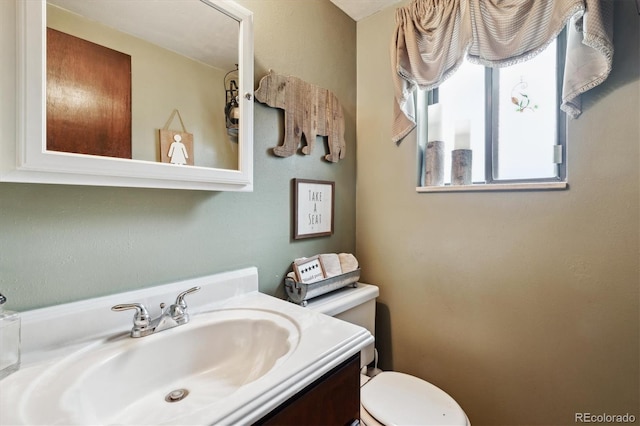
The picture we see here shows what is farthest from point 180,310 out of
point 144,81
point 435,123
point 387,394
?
point 435,123

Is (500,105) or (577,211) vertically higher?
(500,105)

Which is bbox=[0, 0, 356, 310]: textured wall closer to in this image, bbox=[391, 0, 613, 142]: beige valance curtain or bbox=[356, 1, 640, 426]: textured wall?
bbox=[356, 1, 640, 426]: textured wall

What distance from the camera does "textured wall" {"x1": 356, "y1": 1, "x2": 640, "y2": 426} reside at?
3.09 ft

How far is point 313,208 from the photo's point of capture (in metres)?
1.35

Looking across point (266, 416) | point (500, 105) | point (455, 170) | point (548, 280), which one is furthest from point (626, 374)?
point (266, 416)

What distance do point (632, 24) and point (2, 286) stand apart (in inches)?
75.6

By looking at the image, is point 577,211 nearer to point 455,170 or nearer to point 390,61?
point 455,170

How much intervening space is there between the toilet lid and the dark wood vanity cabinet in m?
0.34

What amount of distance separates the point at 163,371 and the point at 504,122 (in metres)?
1.55

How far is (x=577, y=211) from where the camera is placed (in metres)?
1.01

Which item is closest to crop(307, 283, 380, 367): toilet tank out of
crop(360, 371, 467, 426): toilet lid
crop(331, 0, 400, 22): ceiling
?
crop(360, 371, 467, 426): toilet lid

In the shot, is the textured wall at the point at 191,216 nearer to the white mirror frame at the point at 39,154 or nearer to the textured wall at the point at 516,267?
the white mirror frame at the point at 39,154

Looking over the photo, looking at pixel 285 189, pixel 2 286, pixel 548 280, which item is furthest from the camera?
pixel 285 189

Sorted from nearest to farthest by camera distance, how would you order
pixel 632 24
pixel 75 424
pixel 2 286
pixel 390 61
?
pixel 75 424 < pixel 2 286 < pixel 632 24 < pixel 390 61
